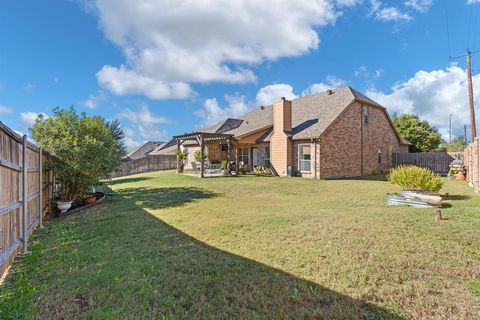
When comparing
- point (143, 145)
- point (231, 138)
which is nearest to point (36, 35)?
point (231, 138)

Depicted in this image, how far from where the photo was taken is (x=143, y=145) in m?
57.7

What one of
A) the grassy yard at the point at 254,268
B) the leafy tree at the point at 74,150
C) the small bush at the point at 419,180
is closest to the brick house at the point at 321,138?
the small bush at the point at 419,180

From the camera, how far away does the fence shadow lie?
113 inches

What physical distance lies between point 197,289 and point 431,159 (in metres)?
26.2

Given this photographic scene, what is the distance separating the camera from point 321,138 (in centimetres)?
1803

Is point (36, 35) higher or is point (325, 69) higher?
point (325, 69)

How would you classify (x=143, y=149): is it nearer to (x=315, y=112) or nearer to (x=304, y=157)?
(x=315, y=112)

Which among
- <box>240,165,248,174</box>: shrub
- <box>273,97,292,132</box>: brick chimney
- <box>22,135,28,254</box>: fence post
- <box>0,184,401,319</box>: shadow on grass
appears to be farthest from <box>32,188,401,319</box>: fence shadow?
<box>240,165,248,174</box>: shrub

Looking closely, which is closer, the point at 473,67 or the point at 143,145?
the point at 473,67

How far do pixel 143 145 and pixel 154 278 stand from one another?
5759 cm

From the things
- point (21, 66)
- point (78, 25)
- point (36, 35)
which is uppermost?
point (78, 25)

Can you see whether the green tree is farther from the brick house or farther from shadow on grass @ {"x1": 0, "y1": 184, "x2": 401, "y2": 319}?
shadow on grass @ {"x1": 0, "y1": 184, "x2": 401, "y2": 319}

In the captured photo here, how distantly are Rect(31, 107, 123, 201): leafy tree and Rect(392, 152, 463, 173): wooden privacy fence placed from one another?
77.4ft

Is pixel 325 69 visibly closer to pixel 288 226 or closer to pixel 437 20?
pixel 437 20
